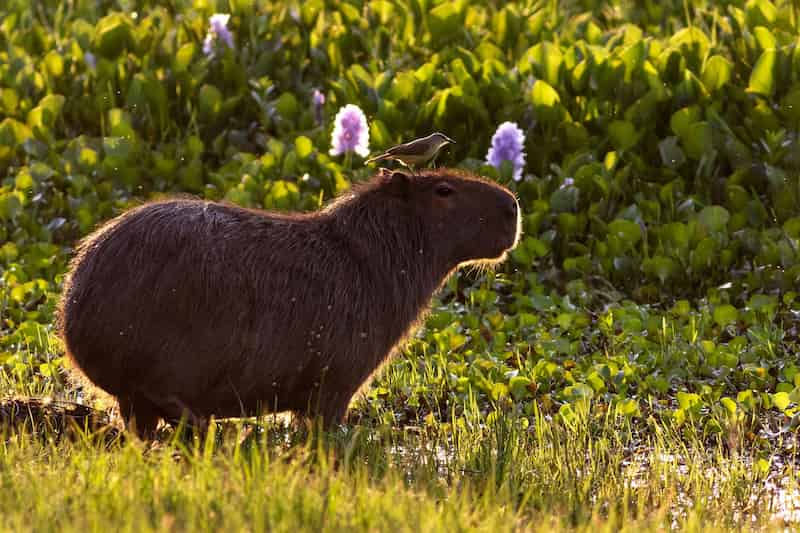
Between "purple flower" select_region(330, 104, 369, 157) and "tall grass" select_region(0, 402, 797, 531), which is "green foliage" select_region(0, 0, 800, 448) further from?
"tall grass" select_region(0, 402, 797, 531)

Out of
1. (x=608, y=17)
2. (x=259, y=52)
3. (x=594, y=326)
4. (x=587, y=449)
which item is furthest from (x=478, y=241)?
(x=608, y=17)

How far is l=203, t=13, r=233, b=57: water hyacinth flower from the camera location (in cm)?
912

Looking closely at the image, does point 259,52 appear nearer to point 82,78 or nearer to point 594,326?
point 82,78

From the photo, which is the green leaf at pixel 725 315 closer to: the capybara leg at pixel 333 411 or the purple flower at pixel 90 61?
the capybara leg at pixel 333 411

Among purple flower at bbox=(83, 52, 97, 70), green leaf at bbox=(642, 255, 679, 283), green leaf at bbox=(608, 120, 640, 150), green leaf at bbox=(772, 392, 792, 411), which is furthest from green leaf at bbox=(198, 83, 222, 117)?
green leaf at bbox=(772, 392, 792, 411)

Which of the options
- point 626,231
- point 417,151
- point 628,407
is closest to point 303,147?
point 626,231

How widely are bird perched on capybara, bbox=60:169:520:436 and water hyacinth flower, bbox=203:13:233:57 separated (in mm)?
4156

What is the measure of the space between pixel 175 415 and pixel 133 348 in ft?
1.05

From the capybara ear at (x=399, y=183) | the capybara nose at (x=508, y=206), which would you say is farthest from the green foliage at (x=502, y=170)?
the capybara ear at (x=399, y=183)

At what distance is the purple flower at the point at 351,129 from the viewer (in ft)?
24.1

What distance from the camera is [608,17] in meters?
10.4

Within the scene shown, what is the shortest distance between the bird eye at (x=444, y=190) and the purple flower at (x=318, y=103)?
3.33 meters

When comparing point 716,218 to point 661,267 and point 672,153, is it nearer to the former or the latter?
point 661,267

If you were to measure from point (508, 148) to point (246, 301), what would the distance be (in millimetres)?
3048
